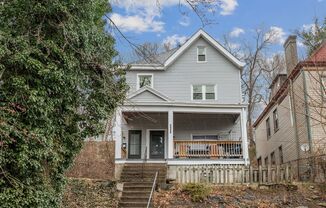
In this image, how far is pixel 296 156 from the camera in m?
18.3

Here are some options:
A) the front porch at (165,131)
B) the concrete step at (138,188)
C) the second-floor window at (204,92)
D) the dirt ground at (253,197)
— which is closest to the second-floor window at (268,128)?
Answer: the front porch at (165,131)

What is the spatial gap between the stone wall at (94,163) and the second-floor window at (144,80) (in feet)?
16.3

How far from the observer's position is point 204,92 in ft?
67.8

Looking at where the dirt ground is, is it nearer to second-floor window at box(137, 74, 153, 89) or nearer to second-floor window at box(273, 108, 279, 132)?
second-floor window at box(137, 74, 153, 89)

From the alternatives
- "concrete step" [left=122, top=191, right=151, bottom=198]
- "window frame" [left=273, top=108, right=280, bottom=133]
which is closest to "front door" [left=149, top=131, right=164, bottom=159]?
"concrete step" [left=122, top=191, right=151, bottom=198]

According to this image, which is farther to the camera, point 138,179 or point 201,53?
point 201,53

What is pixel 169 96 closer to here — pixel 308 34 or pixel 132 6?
pixel 308 34

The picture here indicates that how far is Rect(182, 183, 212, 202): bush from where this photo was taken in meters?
13.4

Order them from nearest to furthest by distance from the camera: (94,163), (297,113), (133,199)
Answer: (133,199)
(94,163)
(297,113)

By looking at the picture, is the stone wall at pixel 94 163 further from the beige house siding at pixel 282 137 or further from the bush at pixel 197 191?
the beige house siding at pixel 282 137

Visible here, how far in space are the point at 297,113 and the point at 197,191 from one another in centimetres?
766

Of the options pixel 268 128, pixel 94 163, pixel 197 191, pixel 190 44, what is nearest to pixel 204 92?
pixel 190 44

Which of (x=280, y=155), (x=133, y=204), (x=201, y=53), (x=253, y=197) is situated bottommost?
(x=133, y=204)

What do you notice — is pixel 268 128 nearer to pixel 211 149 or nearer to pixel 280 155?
pixel 280 155
